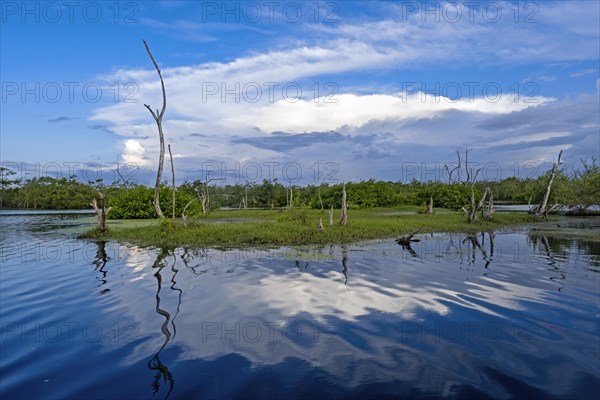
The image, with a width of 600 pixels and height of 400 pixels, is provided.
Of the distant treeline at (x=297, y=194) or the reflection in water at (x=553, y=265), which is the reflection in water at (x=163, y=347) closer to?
the reflection in water at (x=553, y=265)

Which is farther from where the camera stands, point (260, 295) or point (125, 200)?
point (125, 200)

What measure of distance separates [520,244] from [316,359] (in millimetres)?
19866

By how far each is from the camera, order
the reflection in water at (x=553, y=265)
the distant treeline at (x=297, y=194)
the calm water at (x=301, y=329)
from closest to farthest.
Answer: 1. the calm water at (x=301, y=329)
2. the reflection in water at (x=553, y=265)
3. the distant treeline at (x=297, y=194)

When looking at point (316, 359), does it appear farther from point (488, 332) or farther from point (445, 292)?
point (445, 292)

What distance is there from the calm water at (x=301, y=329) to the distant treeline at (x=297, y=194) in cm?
1809

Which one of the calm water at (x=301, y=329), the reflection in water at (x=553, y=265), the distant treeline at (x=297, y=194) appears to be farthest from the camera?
the distant treeline at (x=297, y=194)

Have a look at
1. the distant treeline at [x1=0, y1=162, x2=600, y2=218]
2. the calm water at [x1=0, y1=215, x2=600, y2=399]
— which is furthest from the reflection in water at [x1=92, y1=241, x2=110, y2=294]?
the distant treeline at [x1=0, y1=162, x2=600, y2=218]

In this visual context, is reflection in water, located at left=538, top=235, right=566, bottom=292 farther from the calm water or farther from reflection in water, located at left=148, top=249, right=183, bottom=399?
reflection in water, located at left=148, top=249, right=183, bottom=399

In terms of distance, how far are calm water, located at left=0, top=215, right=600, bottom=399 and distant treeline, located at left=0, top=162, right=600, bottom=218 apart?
712 inches

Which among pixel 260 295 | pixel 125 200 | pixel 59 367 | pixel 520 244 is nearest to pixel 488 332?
pixel 260 295

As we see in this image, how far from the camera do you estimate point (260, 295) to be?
11.5 m

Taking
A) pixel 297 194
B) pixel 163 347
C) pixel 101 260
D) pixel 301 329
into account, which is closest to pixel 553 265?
pixel 301 329

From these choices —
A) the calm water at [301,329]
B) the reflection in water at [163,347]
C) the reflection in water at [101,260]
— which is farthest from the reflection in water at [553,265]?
the reflection in water at [101,260]

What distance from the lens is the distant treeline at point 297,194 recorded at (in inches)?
1772
